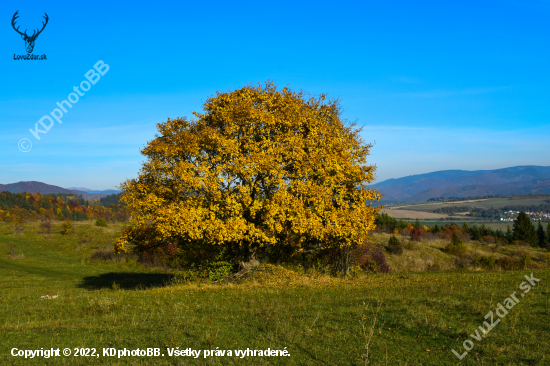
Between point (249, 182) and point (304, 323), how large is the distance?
941cm

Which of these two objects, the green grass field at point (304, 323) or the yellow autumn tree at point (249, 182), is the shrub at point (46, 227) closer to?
the yellow autumn tree at point (249, 182)

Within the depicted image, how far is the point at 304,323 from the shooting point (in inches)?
346

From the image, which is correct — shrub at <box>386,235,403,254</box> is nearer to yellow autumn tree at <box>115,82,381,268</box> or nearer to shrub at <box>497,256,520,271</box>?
shrub at <box>497,256,520,271</box>

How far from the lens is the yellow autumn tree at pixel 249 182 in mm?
16266

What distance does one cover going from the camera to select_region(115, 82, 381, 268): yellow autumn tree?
16.3 meters

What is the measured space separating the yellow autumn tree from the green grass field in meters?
2.73

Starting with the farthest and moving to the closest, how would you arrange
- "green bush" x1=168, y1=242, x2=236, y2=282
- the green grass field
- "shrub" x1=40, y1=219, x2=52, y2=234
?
"shrub" x1=40, y1=219, x2=52, y2=234 → "green bush" x1=168, y1=242, x2=236, y2=282 → the green grass field

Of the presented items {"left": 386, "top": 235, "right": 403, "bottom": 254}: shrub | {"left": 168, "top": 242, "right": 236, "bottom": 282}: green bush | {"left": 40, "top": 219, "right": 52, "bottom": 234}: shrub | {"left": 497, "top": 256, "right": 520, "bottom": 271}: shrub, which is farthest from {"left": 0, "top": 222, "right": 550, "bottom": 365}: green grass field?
{"left": 40, "top": 219, "right": 52, "bottom": 234}: shrub

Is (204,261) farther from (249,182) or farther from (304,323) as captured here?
(304,323)

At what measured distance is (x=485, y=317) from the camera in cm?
842

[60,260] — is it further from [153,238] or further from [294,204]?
[294,204]

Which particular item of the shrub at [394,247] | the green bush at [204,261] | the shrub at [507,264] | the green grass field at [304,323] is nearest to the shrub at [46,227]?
the green bush at [204,261]

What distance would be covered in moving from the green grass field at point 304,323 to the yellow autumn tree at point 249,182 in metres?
2.73

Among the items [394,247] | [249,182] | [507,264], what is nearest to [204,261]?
[249,182]
